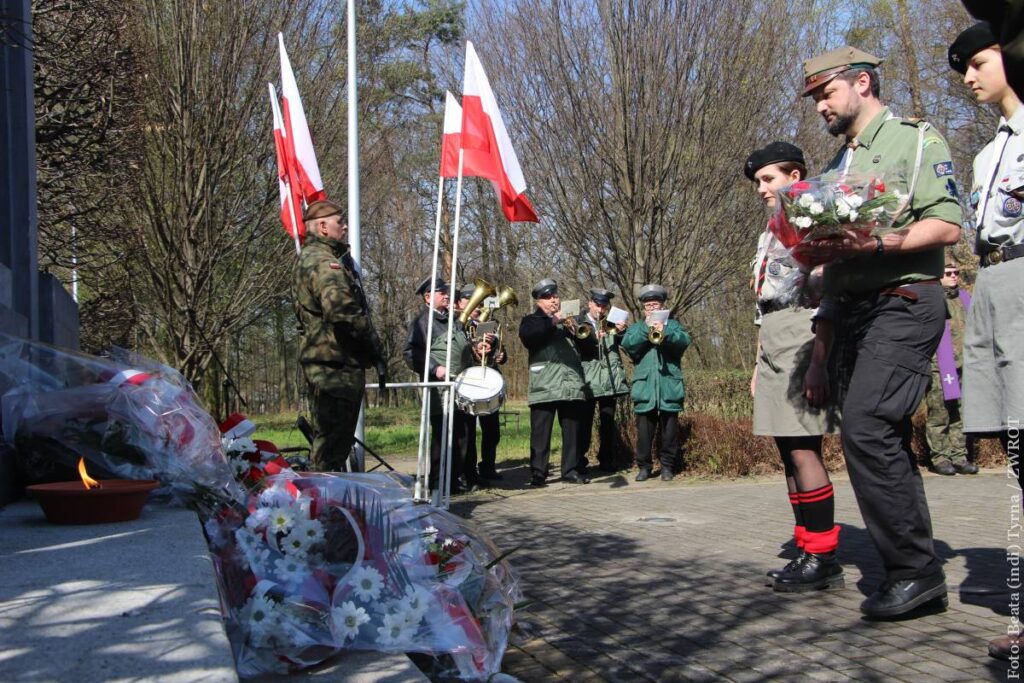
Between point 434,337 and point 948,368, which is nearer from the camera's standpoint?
A: point 948,368

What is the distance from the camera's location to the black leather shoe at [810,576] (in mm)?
4926

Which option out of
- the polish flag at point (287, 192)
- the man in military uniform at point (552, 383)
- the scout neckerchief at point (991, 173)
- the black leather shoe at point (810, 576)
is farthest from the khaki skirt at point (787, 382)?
the polish flag at point (287, 192)

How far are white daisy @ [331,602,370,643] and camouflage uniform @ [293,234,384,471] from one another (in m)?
3.32

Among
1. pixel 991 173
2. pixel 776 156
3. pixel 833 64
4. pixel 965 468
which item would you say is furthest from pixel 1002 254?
pixel 965 468

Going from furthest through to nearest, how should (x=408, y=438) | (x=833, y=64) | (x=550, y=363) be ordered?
(x=408, y=438) < (x=550, y=363) < (x=833, y=64)

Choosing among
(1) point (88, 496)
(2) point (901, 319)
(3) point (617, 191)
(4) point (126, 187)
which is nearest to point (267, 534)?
(1) point (88, 496)

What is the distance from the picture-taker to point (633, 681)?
3775 mm

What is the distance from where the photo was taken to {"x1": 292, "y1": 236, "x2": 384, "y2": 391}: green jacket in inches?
252

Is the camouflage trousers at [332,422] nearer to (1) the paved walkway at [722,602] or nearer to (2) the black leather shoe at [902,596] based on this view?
(1) the paved walkway at [722,602]

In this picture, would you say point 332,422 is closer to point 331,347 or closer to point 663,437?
point 331,347

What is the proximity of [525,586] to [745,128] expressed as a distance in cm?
991

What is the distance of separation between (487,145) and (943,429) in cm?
557

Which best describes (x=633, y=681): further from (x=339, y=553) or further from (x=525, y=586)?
(x=525, y=586)

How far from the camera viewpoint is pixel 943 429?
10.4m
